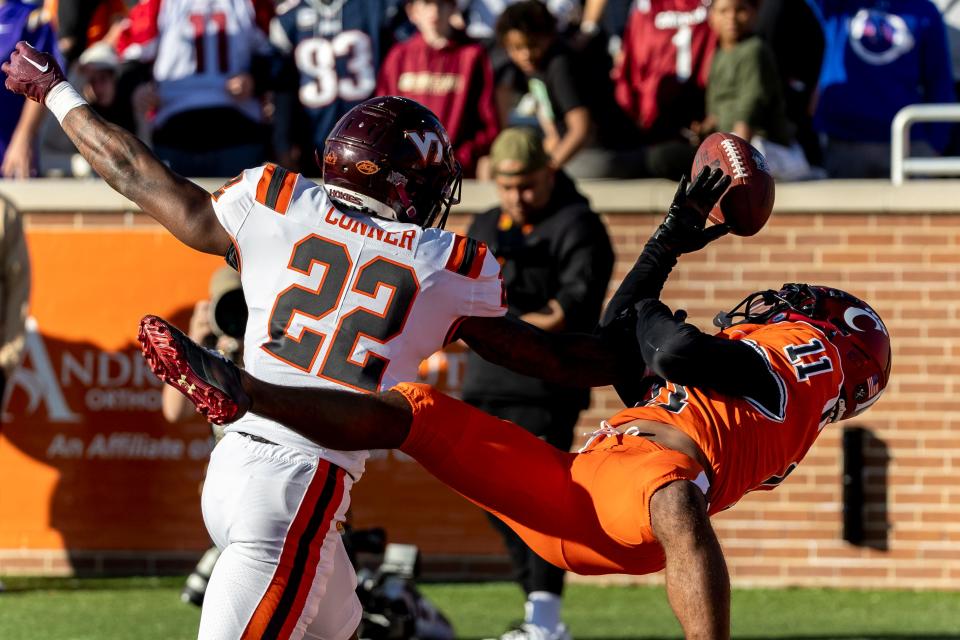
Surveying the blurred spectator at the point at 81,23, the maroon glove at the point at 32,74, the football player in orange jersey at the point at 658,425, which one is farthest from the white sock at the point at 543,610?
the blurred spectator at the point at 81,23

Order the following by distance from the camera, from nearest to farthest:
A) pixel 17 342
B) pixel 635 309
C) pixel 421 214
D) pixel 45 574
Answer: pixel 421 214 → pixel 635 309 → pixel 17 342 → pixel 45 574

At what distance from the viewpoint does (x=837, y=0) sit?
8.91 metres

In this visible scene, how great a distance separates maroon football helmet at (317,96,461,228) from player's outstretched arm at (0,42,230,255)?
340 mm

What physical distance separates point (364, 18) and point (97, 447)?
274 cm

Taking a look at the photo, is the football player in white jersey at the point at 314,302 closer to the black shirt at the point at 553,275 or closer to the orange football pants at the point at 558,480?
the orange football pants at the point at 558,480

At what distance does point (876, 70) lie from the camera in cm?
877

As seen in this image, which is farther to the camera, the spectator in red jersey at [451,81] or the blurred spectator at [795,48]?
the blurred spectator at [795,48]

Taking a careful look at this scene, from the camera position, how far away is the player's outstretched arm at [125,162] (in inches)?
160

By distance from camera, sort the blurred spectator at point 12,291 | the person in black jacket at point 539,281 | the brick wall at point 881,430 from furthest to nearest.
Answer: the brick wall at point 881,430 < the blurred spectator at point 12,291 < the person in black jacket at point 539,281

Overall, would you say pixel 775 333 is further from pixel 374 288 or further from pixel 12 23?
pixel 12 23

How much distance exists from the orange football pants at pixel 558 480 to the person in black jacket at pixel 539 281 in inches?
82.5

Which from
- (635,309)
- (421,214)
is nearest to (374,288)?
(421,214)

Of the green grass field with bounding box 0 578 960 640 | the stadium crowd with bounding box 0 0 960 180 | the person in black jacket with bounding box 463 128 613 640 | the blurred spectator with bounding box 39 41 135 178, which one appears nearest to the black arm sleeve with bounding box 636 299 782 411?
the person in black jacket with bounding box 463 128 613 640

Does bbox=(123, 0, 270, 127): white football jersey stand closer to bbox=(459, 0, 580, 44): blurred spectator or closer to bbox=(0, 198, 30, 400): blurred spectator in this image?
bbox=(0, 198, 30, 400): blurred spectator
